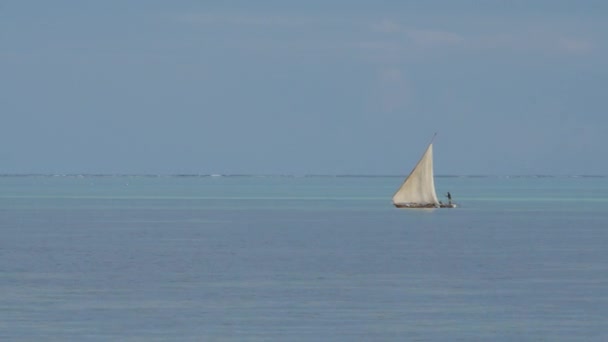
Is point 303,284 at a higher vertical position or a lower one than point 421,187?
lower

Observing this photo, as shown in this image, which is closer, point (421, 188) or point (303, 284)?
point (303, 284)

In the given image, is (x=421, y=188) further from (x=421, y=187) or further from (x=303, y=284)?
(x=303, y=284)

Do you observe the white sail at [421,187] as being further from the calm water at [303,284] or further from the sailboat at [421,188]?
the calm water at [303,284]

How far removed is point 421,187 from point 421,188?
0.32 meters

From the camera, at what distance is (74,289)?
3925 centimetres

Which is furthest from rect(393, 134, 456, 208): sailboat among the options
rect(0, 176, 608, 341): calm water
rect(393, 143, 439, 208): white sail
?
rect(0, 176, 608, 341): calm water

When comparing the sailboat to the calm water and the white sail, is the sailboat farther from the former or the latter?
the calm water

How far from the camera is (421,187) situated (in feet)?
345

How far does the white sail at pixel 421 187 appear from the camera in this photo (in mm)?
100875

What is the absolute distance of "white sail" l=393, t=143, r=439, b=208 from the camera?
101m

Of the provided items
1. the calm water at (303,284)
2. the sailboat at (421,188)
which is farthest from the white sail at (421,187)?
the calm water at (303,284)

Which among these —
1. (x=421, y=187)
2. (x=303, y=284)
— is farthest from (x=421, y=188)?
(x=303, y=284)

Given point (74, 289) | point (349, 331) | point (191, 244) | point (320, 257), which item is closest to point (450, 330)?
point (349, 331)

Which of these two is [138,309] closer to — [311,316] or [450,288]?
[311,316]
